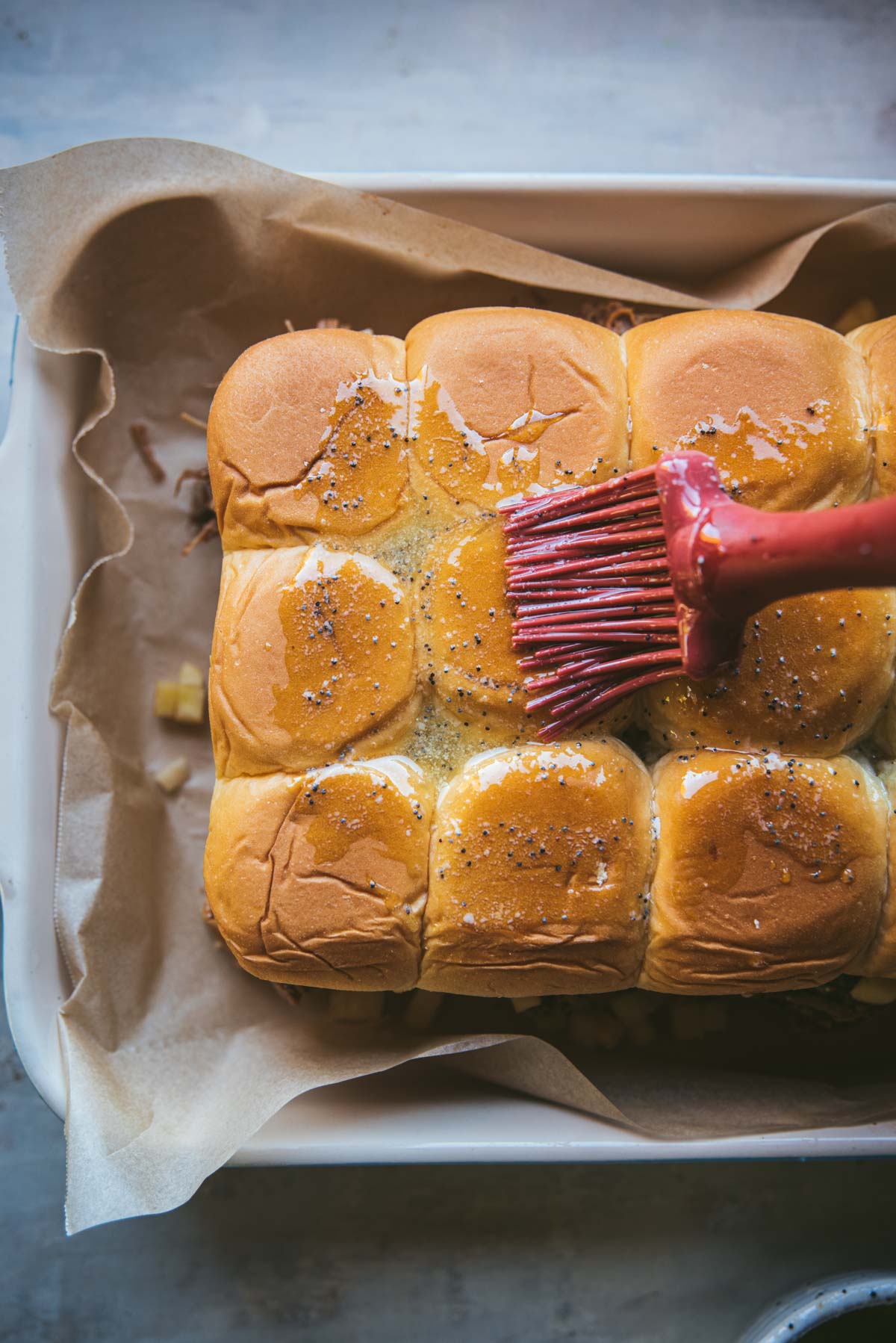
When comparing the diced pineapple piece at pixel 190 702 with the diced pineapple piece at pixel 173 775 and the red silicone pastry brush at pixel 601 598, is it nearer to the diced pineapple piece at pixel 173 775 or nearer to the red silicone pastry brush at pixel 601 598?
the diced pineapple piece at pixel 173 775

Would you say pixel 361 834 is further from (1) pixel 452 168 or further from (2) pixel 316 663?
(1) pixel 452 168

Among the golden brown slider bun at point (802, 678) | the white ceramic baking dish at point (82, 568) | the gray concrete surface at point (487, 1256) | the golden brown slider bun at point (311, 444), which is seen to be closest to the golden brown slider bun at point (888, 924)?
the golden brown slider bun at point (802, 678)

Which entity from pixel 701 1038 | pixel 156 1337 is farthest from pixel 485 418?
pixel 156 1337

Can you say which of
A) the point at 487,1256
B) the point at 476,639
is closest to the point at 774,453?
the point at 476,639

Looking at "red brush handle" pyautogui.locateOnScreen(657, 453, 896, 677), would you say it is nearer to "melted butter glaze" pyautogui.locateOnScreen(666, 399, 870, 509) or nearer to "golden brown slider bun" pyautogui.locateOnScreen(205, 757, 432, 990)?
"melted butter glaze" pyautogui.locateOnScreen(666, 399, 870, 509)

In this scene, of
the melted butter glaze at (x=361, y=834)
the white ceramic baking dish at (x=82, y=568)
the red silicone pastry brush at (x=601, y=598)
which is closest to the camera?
the red silicone pastry brush at (x=601, y=598)

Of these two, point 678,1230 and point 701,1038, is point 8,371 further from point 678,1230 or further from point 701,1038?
point 678,1230
